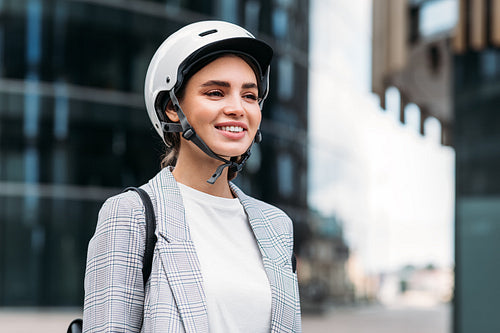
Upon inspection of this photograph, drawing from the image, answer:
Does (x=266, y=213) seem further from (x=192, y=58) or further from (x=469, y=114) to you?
(x=469, y=114)

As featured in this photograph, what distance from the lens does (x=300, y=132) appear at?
28.0m

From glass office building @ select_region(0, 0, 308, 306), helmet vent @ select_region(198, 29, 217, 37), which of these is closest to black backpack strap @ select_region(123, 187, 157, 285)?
helmet vent @ select_region(198, 29, 217, 37)

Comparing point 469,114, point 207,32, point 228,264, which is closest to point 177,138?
point 207,32

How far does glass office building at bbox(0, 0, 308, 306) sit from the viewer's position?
72.1 ft

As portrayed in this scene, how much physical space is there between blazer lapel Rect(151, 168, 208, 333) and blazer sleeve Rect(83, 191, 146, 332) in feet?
0.21

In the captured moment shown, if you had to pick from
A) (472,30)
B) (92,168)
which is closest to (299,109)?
(92,168)

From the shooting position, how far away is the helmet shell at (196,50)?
2.29 meters

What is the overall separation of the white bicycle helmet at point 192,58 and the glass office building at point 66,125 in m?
20.4

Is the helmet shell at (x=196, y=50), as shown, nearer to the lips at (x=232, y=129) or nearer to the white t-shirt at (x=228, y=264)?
the lips at (x=232, y=129)

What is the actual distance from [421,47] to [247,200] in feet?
37.7

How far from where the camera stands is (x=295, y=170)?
2756 centimetres

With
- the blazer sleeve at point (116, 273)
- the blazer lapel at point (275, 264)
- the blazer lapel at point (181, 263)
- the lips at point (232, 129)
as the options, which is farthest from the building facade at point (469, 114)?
the blazer sleeve at point (116, 273)

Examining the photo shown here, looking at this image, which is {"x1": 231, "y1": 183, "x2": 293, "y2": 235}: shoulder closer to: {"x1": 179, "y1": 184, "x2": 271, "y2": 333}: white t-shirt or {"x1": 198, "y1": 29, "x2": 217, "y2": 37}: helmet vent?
{"x1": 179, "y1": 184, "x2": 271, "y2": 333}: white t-shirt

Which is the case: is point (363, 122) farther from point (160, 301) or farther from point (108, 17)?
point (160, 301)
